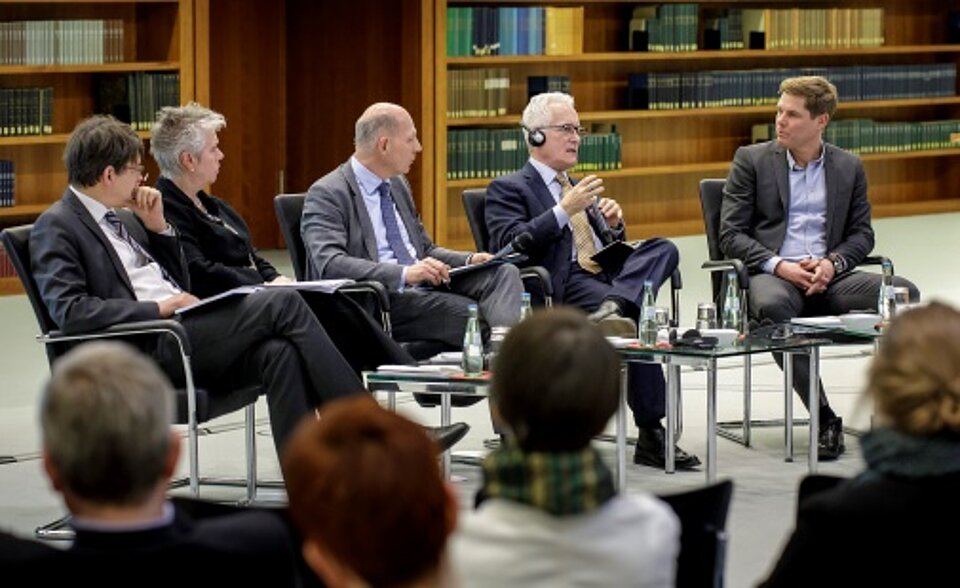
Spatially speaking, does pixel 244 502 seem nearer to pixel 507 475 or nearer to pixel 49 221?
pixel 49 221

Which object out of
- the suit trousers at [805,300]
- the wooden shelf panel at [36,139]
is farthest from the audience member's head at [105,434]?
the wooden shelf panel at [36,139]

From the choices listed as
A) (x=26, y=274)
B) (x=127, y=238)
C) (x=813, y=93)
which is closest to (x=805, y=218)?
(x=813, y=93)

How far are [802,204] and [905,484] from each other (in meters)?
4.62

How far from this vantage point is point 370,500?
219 centimetres

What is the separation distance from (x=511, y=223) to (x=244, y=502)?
161 centimetres

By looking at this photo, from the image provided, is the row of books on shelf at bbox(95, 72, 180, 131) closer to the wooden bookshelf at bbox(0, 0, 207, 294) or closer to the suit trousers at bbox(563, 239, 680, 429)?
the wooden bookshelf at bbox(0, 0, 207, 294)

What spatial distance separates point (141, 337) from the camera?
19.2 ft

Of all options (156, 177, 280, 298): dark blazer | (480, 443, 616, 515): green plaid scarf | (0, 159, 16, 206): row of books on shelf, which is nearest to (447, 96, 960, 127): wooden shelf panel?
(0, 159, 16, 206): row of books on shelf

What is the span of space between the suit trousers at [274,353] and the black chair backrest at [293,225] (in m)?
1.01

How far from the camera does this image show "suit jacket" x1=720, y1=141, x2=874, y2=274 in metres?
7.44

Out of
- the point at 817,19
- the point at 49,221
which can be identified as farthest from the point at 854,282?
the point at 817,19

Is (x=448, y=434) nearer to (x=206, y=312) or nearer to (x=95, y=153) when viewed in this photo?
(x=206, y=312)

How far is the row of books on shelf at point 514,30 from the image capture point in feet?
38.8

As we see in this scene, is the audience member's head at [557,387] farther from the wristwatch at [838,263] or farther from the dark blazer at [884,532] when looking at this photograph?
the wristwatch at [838,263]
